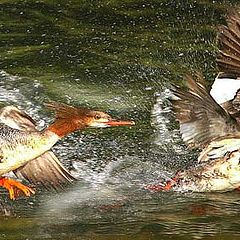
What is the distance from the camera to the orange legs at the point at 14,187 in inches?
322

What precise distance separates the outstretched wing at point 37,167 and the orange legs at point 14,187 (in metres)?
0.16

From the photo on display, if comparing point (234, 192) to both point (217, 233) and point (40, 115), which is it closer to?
point (217, 233)

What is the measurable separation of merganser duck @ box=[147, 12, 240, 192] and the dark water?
0.75 ft

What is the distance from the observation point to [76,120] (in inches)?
302

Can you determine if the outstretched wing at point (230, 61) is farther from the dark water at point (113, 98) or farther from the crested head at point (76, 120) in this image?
the crested head at point (76, 120)

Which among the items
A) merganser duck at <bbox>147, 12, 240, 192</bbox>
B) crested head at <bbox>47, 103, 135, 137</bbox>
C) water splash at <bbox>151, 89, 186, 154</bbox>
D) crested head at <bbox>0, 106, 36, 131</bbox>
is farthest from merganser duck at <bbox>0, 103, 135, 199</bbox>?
water splash at <bbox>151, 89, 186, 154</bbox>

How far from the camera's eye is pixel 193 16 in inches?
629

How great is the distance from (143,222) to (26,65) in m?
5.67

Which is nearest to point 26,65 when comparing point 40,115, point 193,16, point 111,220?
point 40,115

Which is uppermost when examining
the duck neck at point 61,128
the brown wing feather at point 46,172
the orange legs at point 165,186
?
the duck neck at point 61,128

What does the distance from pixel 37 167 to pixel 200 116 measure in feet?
5.12

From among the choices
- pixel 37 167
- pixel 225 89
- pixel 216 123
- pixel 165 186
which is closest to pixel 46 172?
pixel 37 167

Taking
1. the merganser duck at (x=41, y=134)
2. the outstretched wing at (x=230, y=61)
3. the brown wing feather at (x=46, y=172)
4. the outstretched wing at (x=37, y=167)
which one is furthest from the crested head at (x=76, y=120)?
the outstretched wing at (x=230, y=61)

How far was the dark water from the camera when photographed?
7406 millimetres
